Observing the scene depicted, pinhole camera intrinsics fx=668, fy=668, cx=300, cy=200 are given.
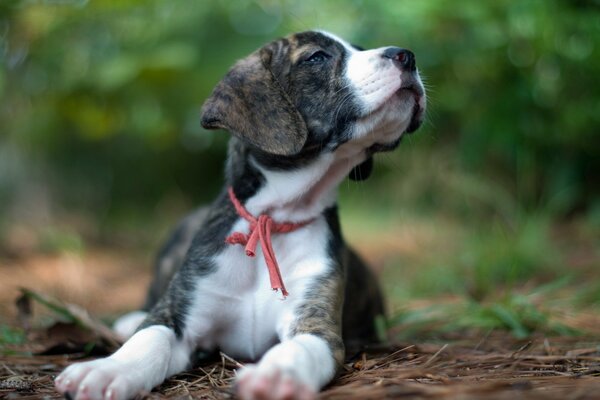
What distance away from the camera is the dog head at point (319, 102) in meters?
3.20

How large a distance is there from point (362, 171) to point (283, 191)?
59cm

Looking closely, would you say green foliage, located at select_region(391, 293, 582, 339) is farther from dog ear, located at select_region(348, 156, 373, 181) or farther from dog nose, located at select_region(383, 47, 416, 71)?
dog nose, located at select_region(383, 47, 416, 71)

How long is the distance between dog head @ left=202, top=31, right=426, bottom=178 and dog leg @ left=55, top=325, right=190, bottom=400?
1.00 m

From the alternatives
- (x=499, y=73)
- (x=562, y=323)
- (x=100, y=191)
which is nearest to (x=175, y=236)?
(x=562, y=323)

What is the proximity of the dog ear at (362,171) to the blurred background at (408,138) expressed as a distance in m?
0.99

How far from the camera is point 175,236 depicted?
4.87 metres

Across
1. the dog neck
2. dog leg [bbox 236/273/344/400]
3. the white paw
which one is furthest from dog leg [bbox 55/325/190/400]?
the dog neck

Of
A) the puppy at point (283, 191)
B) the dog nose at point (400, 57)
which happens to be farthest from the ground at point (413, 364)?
the dog nose at point (400, 57)

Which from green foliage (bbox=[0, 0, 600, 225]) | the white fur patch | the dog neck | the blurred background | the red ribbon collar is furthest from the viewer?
green foliage (bbox=[0, 0, 600, 225])

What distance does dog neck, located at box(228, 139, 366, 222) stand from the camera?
11.2ft

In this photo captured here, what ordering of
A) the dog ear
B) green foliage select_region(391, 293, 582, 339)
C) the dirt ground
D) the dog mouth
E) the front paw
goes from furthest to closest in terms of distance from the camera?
green foliage select_region(391, 293, 582, 339) < the dog ear < the dog mouth < the dirt ground < the front paw

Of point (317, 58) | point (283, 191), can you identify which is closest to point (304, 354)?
point (283, 191)

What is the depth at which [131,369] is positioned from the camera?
2568 mm

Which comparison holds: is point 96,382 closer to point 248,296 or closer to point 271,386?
point 271,386
